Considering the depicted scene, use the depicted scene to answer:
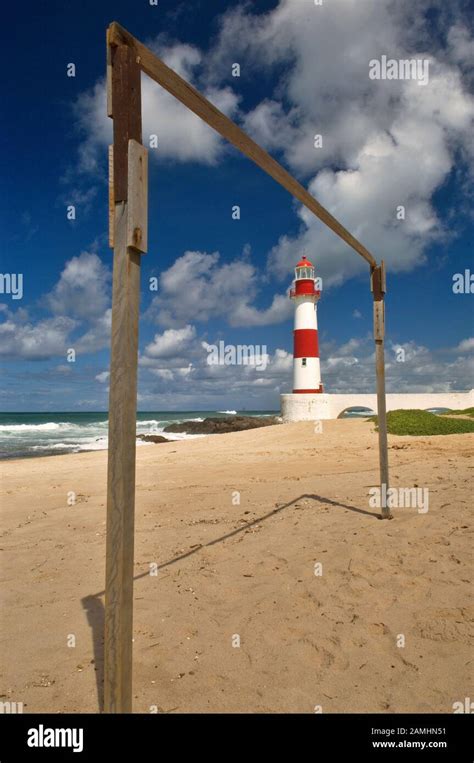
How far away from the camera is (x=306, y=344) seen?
26234 mm

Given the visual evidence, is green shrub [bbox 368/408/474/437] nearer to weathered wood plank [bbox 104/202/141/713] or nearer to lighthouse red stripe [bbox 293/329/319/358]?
lighthouse red stripe [bbox 293/329/319/358]

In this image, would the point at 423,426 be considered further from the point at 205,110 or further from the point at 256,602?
the point at 205,110

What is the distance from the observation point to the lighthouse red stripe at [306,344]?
26141 millimetres

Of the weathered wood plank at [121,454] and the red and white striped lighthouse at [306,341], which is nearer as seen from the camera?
the weathered wood plank at [121,454]

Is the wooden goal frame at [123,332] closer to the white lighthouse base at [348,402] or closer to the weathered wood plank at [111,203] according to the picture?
the weathered wood plank at [111,203]

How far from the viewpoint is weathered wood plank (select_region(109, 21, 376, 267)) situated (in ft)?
8.21

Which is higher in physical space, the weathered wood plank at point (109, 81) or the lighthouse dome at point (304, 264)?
the lighthouse dome at point (304, 264)

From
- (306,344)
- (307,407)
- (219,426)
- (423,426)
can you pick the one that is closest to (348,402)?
(307,407)

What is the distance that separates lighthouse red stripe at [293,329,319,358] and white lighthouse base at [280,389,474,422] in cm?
227

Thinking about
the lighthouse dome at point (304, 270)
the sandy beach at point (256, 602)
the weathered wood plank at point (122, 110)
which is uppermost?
the lighthouse dome at point (304, 270)

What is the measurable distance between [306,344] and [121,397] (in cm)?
2439

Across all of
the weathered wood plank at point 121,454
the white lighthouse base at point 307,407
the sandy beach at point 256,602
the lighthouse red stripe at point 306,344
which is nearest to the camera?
the weathered wood plank at point 121,454

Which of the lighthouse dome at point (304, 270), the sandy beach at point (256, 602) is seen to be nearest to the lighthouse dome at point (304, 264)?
the lighthouse dome at point (304, 270)

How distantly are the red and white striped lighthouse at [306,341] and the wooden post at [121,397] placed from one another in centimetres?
2386
